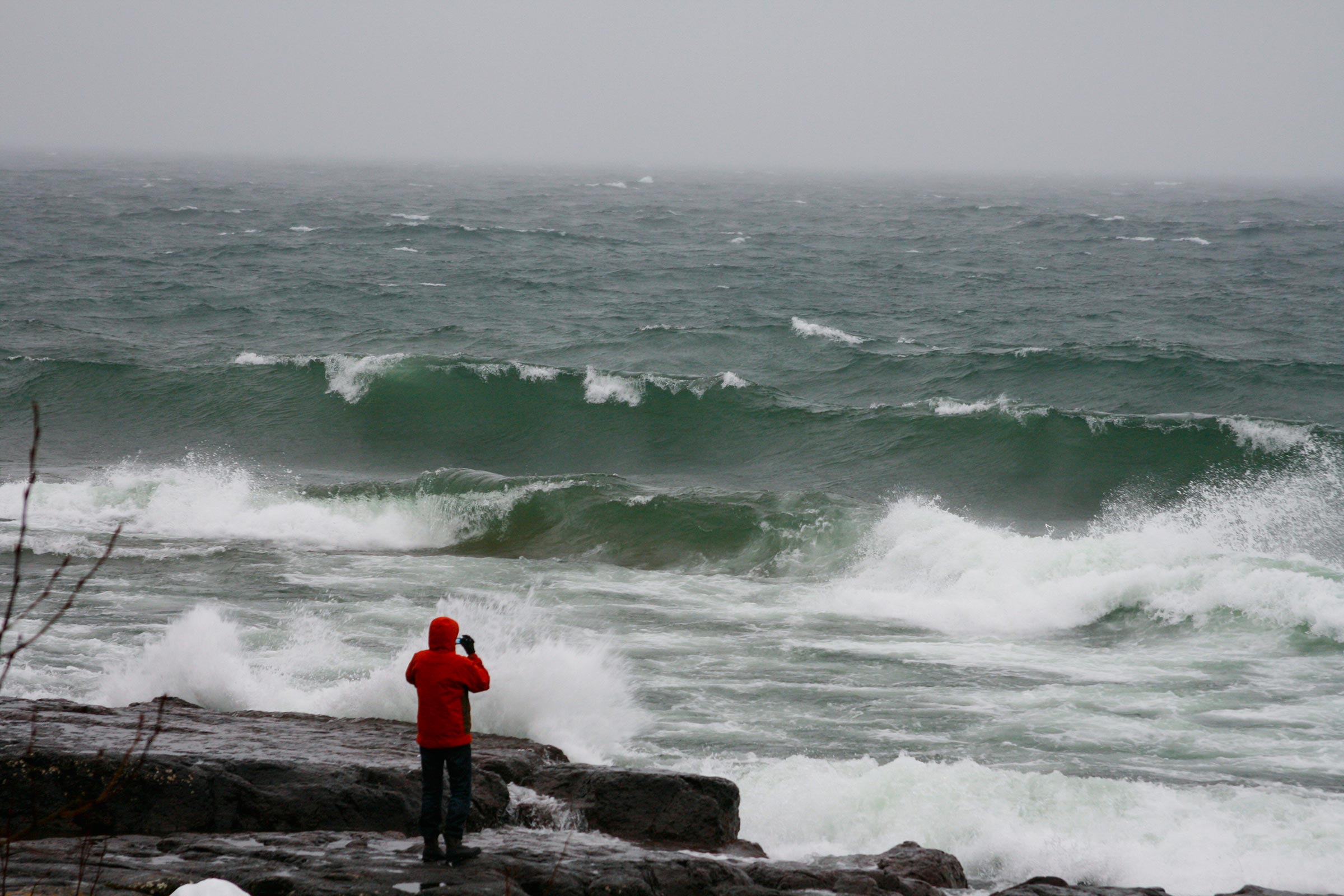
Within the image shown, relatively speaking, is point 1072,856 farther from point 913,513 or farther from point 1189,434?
point 1189,434

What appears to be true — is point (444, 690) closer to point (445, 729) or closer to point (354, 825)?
point (445, 729)

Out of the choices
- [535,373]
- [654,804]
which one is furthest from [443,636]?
[535,373]

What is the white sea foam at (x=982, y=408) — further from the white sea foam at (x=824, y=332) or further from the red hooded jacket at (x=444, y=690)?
the red hooded jacket at (x=444, y=690)

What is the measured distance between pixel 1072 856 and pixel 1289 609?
22.5 feet

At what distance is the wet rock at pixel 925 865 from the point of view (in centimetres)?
674

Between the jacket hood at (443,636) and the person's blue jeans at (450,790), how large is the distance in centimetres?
53

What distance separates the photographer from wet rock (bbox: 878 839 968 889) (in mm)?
6738

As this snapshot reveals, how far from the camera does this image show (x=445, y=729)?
5.95 meters

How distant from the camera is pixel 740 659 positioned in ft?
38.5

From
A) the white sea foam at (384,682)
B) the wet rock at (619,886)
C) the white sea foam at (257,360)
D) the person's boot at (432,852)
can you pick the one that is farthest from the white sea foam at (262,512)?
the wet rock at (619,886)

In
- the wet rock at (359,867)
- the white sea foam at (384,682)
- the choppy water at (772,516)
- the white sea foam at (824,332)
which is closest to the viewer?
the wet rock at (359,867)

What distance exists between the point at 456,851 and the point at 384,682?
12.1 ft

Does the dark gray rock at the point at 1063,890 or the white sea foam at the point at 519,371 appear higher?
the white sea foam at the point at 519,371

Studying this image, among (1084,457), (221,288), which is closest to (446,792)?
(1084,457)
